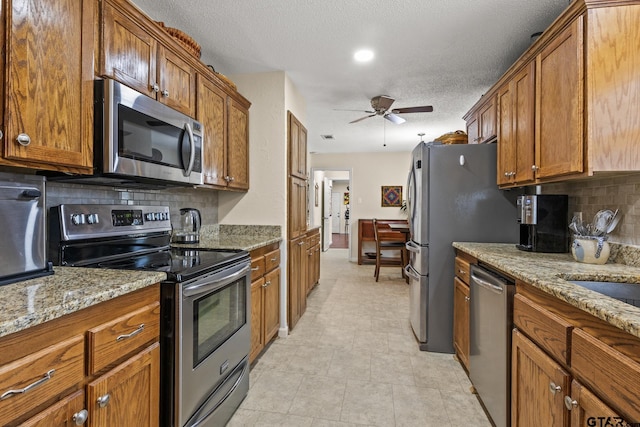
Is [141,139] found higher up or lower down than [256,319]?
higher up

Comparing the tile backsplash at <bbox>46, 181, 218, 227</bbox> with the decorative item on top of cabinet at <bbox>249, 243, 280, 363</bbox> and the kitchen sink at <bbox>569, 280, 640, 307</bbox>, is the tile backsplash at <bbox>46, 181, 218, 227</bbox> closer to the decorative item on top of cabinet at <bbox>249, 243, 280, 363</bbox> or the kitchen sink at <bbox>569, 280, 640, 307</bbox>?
the decorative item on top of cabinet at <bbox>249, 243, 280, 363</bbox>

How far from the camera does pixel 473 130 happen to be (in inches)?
123

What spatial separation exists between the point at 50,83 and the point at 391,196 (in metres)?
6.16

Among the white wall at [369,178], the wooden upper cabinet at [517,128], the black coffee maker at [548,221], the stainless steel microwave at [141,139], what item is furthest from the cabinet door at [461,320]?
the white wall at [369,178]

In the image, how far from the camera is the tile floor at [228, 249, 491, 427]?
5.84 feet

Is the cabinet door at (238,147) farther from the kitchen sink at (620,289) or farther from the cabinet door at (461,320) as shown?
the kitchen sink at (620,289)

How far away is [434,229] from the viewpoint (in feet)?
8.50

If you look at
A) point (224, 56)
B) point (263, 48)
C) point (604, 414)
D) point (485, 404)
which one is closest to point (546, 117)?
point (604, 414)

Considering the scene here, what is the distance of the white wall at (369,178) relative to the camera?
22.3ft

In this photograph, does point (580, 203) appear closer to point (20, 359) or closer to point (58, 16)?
point (20, 359)

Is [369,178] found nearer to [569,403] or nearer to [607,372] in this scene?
[569,403]

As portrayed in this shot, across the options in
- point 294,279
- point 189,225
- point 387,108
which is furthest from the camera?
point 387,108

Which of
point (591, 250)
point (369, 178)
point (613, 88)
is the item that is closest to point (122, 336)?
point (591, 250)

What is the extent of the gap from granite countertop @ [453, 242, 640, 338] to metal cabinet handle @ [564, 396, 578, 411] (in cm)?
32
